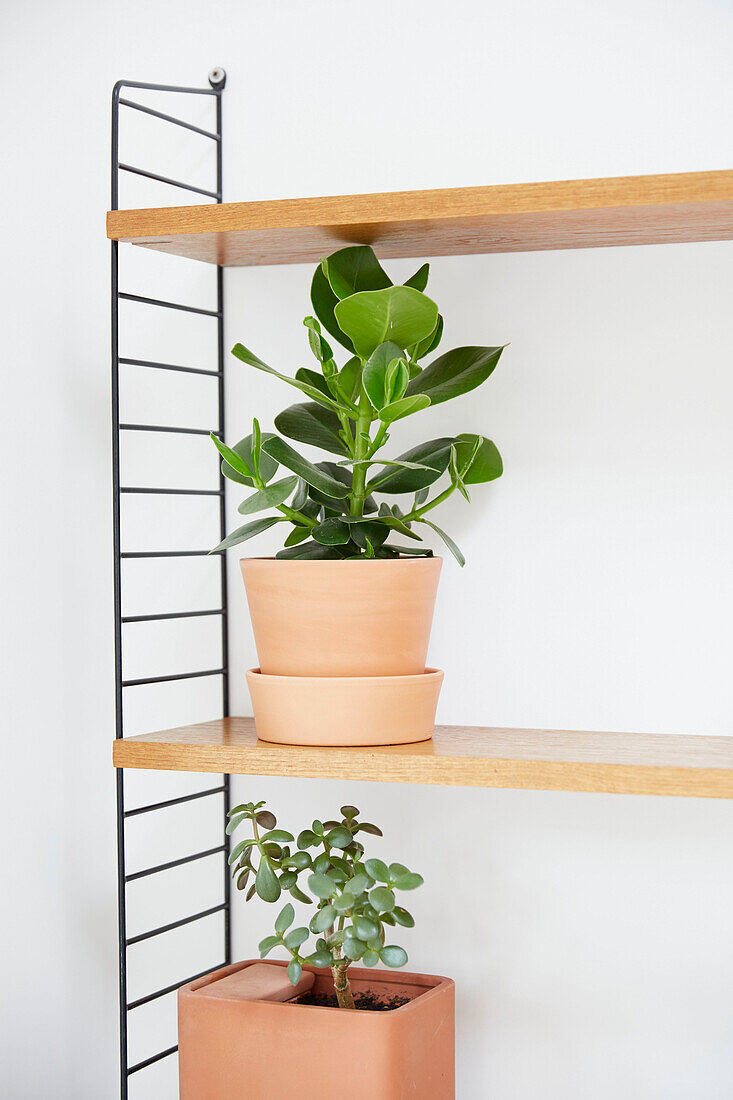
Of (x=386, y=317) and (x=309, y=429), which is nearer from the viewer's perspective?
(x=386, y=317)

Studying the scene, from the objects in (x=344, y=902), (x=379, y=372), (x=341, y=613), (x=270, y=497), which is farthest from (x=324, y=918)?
(x=379, y=372)

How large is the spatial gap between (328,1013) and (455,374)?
57cm

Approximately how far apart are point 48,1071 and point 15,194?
100 cm

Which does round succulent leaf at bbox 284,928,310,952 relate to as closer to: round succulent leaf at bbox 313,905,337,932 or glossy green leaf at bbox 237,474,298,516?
round succulent leaf at bbox 313,905,337,932

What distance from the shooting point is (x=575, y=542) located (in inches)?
44.6

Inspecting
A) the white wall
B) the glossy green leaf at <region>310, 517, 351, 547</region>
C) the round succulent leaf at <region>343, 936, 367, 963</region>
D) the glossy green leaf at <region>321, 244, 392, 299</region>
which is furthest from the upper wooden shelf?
the round succulent leaf at <region>343, 936, 367, 963</region>

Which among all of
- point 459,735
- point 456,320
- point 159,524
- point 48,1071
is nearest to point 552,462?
point 456,320

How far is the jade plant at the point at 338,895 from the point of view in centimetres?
99

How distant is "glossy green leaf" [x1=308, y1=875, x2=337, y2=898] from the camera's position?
1.01 metres

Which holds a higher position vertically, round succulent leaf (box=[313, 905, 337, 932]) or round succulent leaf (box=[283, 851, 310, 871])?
round succulent leaf (box=[283, 851, 310, 871])

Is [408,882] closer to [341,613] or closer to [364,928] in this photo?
[364,928]

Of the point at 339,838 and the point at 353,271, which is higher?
the point at 353,271

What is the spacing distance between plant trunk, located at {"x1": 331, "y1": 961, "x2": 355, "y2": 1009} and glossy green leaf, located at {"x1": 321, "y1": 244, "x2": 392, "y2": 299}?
23.1 inches

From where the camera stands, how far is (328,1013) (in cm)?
99
